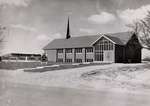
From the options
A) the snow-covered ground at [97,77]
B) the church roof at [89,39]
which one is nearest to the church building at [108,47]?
the church roof at [89,39]

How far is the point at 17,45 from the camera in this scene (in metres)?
2.71

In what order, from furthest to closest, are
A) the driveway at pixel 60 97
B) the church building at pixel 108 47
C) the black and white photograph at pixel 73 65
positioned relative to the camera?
the church building at pixel 108 47, the black and white photograph at pixel 73 65, the driveway at pixel 60 97

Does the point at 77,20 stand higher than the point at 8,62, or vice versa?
the point at 77,20

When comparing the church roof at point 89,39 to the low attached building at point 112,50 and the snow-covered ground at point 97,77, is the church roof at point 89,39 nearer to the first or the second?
the low attached building at point 112,50

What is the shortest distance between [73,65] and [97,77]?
1.71 ft

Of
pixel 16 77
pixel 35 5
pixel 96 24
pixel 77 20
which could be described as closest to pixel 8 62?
pixel 16 77

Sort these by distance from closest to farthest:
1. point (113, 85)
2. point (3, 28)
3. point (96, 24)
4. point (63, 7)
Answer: point (113, 85)
point (96, 24)
point (63, 7)
point (3, 28)

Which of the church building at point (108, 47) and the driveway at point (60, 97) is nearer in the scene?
the driveway at point (60, 97)

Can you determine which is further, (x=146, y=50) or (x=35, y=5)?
(x=35, y=5)

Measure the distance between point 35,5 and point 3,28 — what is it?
0.48 metres

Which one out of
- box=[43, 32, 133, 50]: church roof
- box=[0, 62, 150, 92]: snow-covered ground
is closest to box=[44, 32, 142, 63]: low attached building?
box=[43, 32, 133, 50]: church roof

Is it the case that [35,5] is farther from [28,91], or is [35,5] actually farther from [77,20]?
[28,91]

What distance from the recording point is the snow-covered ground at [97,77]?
2.29 m

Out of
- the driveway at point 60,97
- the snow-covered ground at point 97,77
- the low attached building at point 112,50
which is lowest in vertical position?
the driveway at point 60,97
